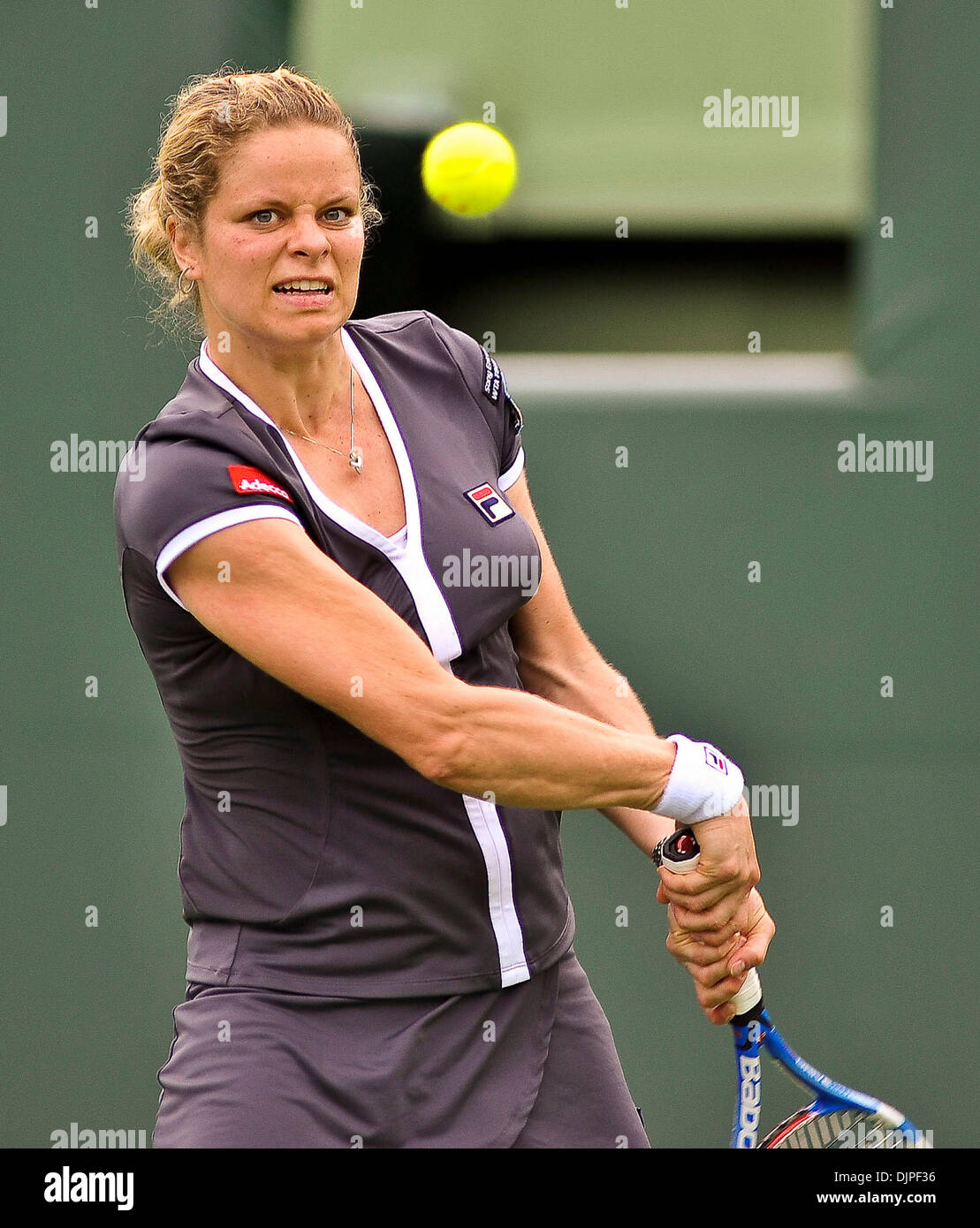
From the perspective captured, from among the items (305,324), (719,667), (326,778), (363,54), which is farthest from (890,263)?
(326,778)

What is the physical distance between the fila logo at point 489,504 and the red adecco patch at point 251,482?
29 centimetres

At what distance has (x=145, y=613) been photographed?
185cm

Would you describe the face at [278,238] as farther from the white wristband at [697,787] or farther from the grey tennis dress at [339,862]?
the white wristband at [697,787]

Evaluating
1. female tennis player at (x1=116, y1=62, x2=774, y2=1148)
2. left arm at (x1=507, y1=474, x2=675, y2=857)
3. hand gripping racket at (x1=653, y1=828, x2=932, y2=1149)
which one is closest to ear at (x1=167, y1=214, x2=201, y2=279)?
female tennis player at (x1=116, y1=62, x2=774, y2=1148)

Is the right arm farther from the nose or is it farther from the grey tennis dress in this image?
the nose

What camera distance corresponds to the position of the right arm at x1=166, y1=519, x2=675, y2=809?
67.3 inches

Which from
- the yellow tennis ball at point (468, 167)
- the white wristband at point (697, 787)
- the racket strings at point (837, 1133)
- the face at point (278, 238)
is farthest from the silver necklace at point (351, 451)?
the yellow tennis ball at point (468, 167)

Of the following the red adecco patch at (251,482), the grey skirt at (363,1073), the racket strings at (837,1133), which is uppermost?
the red adecco patch at (251,482)

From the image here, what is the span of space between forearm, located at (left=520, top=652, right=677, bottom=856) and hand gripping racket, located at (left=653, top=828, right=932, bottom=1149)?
9.6 inches

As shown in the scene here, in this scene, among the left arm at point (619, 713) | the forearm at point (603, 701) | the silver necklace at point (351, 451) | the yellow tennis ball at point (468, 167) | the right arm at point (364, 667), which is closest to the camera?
the right arm at point (364, 667)

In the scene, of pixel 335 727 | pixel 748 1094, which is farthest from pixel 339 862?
pixel 748 1094

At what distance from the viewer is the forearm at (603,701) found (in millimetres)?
2188

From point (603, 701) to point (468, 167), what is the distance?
1544 mm

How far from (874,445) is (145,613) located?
1.92 m
